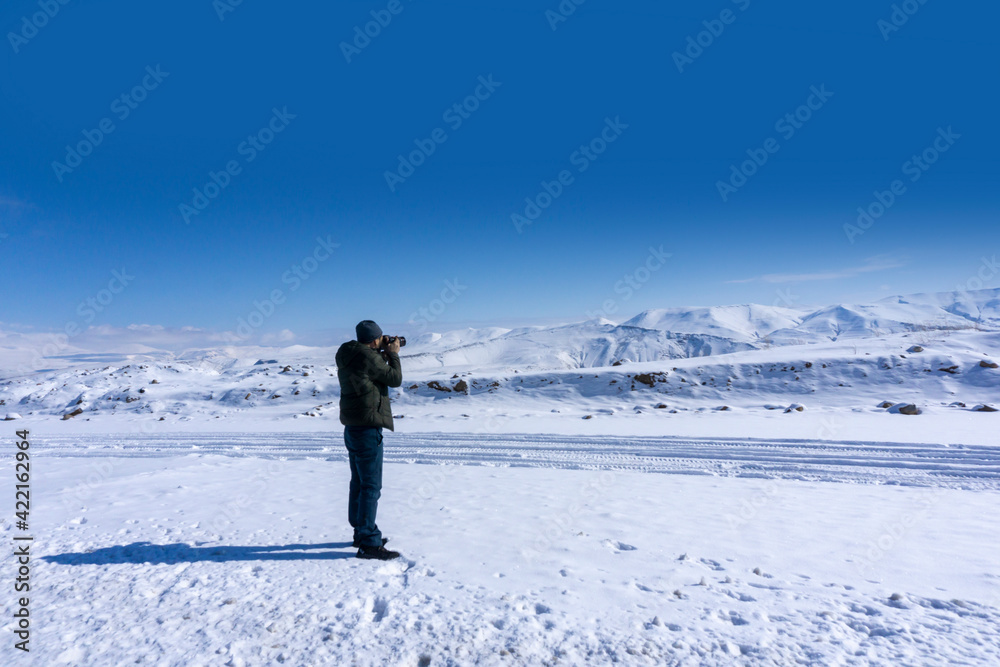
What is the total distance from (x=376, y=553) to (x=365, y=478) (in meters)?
0.62

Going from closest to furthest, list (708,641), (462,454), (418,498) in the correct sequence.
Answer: (708,641), (418,498), (462,454)

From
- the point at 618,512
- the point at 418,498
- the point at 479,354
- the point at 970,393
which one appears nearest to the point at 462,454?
the point at 418,498

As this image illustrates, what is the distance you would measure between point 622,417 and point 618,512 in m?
8.60

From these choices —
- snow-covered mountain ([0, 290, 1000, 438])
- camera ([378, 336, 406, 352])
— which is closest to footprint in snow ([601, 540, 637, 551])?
camera ([378, 336, 406, 352])

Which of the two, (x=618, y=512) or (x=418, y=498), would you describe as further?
(x=418, y=498)

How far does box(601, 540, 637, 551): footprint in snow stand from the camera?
411 cm

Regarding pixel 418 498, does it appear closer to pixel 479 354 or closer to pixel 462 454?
pixel 462 454

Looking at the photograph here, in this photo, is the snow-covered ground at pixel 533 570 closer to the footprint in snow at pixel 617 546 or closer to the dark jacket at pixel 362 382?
the footprint in snow at pixel 617 546

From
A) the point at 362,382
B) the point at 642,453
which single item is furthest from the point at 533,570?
the point at 642,453

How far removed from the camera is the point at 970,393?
13477 mm

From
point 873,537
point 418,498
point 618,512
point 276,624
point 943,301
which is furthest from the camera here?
point 943,301

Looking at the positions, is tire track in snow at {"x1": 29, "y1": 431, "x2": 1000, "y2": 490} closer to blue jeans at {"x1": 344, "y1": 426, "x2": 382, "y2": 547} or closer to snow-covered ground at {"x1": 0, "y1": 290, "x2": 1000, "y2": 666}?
snow-covered ground at {"x1": 0, "y1": 290, "x2": 1000, "y2": 666}

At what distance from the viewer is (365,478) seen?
13.2 feet

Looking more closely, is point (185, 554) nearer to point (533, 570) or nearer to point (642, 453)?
point (533, 570)
